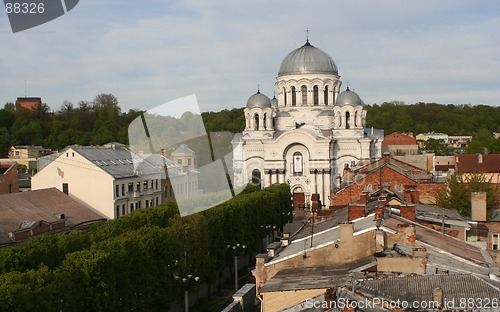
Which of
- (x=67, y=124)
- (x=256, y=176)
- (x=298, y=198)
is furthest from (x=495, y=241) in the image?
(x=67, y=124)

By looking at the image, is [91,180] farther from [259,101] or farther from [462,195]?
[259,101]

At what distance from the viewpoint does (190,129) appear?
224 ft

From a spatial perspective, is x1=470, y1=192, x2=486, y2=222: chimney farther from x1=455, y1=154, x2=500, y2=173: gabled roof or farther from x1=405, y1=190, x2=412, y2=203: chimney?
x1=455, y1=154, x2=500, y2=173: gabled roof

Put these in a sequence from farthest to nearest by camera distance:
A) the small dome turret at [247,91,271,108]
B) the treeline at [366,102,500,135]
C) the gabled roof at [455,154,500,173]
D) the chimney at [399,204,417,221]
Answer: the treeline at [366,102,500,135] → the small dome turret at [247,91,271,108] → the gabled roof at [455,154,500,173] → the chimney at [399,204,417,221]

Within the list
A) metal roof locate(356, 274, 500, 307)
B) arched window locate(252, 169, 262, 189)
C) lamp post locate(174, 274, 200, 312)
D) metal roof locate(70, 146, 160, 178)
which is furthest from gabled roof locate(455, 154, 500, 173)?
metal roof locate(356, 274, 500, 307)

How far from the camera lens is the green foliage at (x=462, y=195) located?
43406 millimetres

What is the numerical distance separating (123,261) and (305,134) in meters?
60.1

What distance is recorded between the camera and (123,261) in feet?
100

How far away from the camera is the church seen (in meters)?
89.2

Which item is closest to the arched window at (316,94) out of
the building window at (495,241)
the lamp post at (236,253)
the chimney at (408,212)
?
the lamp post at (236,253)

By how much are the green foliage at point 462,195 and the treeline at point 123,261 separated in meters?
13.3

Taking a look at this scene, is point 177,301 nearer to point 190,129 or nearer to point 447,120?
point 190,129

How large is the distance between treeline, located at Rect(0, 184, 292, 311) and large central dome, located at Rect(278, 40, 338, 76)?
165 feet

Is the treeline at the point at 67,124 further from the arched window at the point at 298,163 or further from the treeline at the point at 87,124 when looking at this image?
the arched window at the point at 298,163
